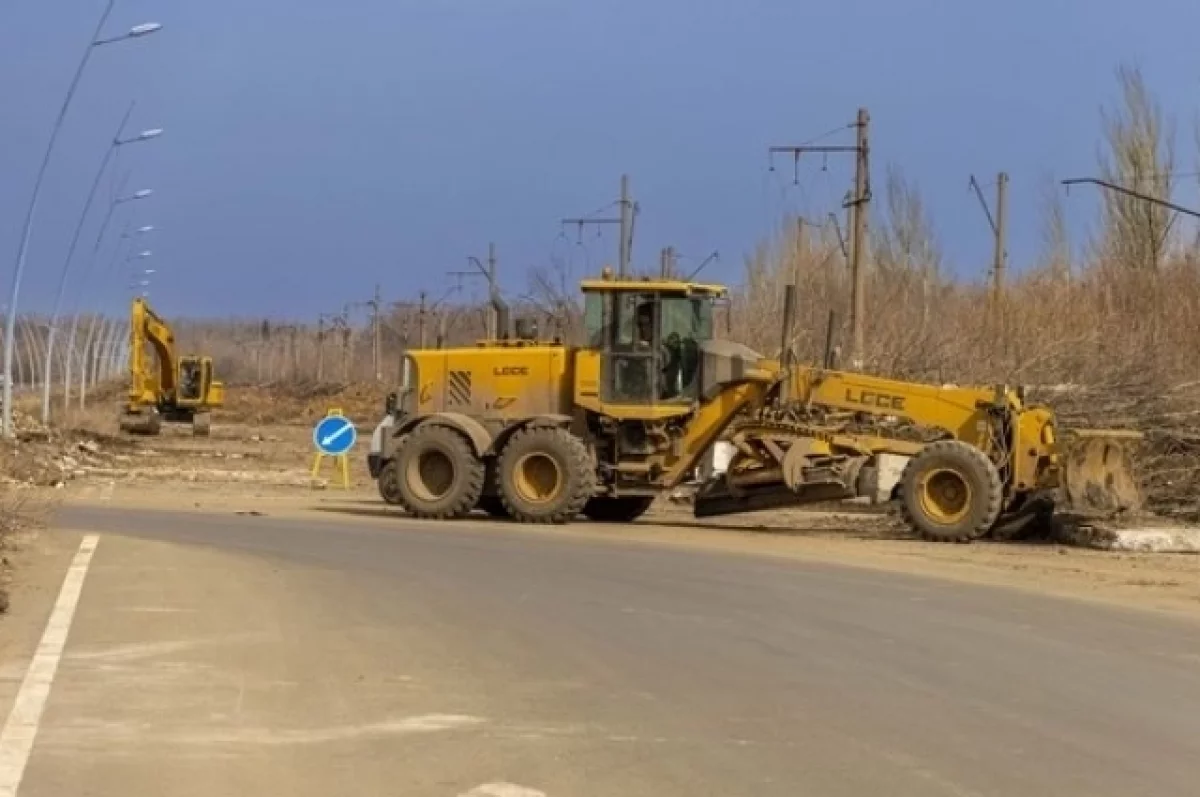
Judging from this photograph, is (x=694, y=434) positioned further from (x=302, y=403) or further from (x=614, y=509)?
(x=302, y=403)

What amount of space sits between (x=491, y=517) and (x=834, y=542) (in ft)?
19.3

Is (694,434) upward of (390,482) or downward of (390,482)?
upward

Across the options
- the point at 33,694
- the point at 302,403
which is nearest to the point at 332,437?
the point at 33,694

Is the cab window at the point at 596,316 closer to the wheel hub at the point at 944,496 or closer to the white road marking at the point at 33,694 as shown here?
the wheel hub at the point at 944,496

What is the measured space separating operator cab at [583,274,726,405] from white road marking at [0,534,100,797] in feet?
36.2

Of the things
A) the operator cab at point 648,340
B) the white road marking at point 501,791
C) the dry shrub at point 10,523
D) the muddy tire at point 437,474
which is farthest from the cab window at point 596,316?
the white road marking at point 501,791

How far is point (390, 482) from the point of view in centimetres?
2789

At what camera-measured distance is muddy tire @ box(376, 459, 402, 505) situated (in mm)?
27609

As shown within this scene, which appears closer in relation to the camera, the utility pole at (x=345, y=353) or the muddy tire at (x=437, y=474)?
the muddy tire at (x=437, y=474)

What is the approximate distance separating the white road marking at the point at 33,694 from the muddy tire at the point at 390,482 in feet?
34.4

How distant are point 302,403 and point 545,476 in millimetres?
64119

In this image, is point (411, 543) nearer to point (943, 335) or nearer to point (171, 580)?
point (171, 580)

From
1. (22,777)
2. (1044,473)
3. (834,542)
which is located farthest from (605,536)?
(22,777)

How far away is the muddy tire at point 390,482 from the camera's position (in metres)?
27.6
